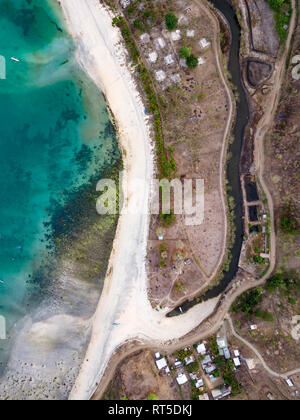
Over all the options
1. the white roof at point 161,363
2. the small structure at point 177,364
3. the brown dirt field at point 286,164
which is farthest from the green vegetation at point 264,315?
the white roof at point 161,363

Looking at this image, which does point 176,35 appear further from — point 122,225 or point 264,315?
point 264,315

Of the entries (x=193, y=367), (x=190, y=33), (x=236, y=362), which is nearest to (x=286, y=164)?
(x=190, y=33)

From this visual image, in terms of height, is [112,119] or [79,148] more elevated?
[112,119]

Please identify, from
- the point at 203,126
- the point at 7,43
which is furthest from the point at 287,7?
the point at 7,43

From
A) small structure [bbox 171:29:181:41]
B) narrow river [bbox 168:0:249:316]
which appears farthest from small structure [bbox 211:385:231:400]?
small structure [bbox 171:29:181:41]

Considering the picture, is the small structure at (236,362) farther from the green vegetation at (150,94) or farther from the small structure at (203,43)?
the small structure at (203,43)

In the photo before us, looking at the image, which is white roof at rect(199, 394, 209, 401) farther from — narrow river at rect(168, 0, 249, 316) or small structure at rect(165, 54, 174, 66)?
small structure at rect(165, 54, 174, 66)

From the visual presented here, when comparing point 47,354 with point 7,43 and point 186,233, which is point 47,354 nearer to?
point 186,233
